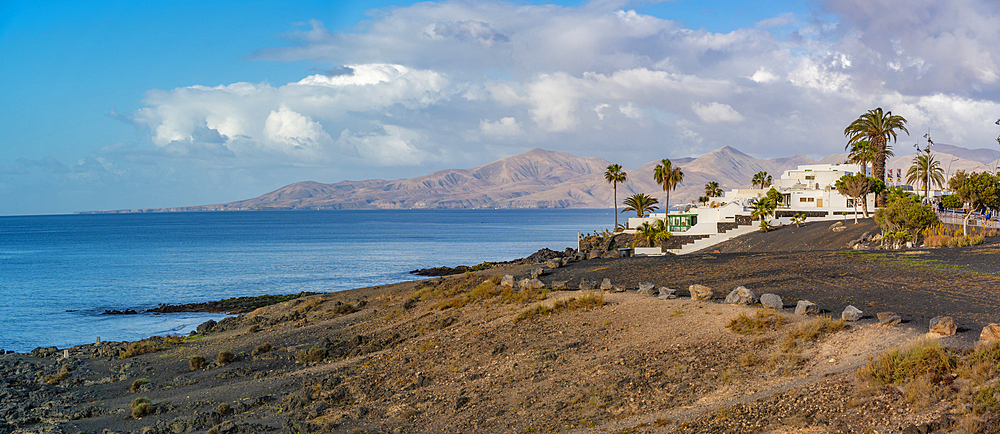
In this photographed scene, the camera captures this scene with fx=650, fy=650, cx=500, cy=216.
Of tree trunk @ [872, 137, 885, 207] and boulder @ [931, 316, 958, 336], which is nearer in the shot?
boulder @ [931, 316, 958, 336]

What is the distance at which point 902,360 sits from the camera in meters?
9.84

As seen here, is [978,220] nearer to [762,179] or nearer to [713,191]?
[713,191]

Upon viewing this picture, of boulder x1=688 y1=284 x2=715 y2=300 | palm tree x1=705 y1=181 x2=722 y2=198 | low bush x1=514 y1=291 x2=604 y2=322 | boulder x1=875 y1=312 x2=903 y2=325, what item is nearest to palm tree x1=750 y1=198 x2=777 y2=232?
palm tree x1=705 y1=181 x2=722 y2=198

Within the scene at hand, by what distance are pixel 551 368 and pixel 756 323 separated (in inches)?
178

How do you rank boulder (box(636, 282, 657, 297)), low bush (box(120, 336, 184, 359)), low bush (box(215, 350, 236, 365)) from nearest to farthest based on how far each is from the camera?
boulder (box(636, 282, 657, 297))
low bush (box(215, 350, 236, 365))
low bush (box(120, 336, 184, 359))

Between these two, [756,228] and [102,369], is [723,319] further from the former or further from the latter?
[756,228]

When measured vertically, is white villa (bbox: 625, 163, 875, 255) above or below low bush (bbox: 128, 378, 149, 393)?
above

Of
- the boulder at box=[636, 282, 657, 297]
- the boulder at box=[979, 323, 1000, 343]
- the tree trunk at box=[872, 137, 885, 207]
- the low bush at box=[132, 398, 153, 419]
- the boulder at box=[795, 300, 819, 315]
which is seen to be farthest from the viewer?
the tree trunk at box=[872, 137, 885, 207]

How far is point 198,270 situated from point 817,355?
70.3 m

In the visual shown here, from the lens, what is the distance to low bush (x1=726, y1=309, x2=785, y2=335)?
13.8m

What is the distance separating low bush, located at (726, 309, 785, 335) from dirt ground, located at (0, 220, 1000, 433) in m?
0.22

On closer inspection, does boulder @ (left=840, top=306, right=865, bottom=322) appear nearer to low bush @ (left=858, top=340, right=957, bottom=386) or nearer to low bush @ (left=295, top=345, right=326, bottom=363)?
low bush @ (left=858, top=340, right=957, bottom=386)

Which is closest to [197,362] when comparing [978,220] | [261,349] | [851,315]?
[261,349]

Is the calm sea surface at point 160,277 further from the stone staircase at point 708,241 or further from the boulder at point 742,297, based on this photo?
the boulder at point 742,297
